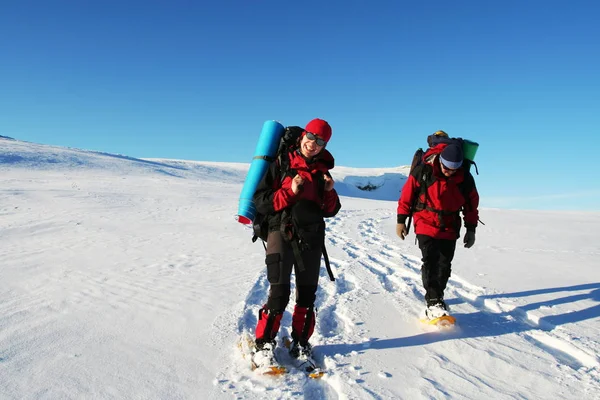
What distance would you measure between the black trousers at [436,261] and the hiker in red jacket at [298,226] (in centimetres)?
148

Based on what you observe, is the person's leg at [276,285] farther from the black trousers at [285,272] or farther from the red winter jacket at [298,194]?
the red winter jacket at [298,194]

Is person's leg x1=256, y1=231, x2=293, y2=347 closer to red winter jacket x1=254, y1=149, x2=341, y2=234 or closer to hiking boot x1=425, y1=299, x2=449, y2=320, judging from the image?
red winter jacket x1=254, y1=149, x2=341, y2=234

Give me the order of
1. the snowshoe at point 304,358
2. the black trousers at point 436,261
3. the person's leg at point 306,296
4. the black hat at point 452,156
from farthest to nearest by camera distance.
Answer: the black trousers at point 436,261, the black hat at point 452,156, the person's leg at point 306,296, the snowshoe at point 304,358

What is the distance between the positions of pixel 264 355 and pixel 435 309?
1876 mm

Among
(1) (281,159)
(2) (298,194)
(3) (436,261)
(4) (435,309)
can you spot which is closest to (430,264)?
(3) (436,261)

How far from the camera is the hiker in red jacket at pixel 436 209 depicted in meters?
4.11

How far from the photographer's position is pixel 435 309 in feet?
13.0

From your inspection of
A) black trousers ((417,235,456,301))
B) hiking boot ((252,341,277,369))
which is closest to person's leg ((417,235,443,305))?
black trousers ((417,235,456,301))

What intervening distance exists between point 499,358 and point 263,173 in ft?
8.11

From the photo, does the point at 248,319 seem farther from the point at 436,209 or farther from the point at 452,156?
the point at 452,156

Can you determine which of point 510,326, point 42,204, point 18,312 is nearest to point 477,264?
point 510,326

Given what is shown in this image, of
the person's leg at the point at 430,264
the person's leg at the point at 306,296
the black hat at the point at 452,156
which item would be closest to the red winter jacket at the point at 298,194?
the person's leg at the point at 306,296

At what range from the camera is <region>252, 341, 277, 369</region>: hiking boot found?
2.92 meters

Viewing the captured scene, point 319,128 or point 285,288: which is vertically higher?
point 319,128
